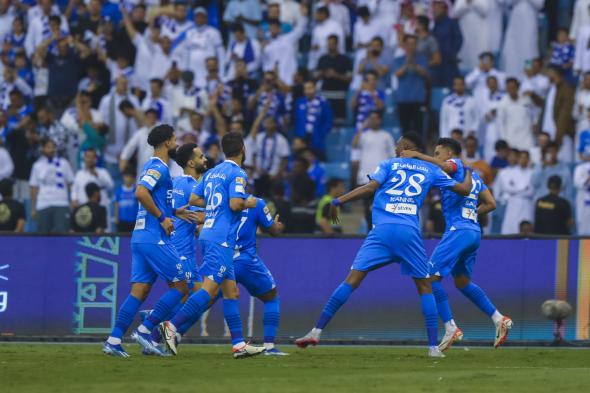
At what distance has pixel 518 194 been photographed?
22.5 meters

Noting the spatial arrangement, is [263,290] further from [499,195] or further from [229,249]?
[499,195]

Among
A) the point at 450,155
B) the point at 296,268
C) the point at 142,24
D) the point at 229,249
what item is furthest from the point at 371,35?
the point at 229,249

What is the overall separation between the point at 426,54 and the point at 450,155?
9283mm

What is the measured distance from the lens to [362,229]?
75.5 ft

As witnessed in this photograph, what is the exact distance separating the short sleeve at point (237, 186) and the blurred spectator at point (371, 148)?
9454 millimetres

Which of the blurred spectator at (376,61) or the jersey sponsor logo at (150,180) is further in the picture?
the blurred spectator at (376,61)

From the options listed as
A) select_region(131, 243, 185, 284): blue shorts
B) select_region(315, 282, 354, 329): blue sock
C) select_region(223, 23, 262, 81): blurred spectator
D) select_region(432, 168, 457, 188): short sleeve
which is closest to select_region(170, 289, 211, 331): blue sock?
select_region(131, 243, 185, 284): blue shorts

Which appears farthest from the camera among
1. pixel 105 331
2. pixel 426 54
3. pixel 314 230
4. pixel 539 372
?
pixel 426 54

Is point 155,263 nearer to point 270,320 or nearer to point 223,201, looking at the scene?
point 223,201

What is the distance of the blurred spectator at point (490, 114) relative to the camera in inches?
943

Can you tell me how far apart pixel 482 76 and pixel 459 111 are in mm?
1048

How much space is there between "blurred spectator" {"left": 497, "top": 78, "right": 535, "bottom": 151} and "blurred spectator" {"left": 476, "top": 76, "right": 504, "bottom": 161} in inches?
3.1

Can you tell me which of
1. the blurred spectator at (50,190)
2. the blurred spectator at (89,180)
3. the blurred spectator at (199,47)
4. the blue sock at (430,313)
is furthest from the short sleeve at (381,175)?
the blurred spectator at (199,47)

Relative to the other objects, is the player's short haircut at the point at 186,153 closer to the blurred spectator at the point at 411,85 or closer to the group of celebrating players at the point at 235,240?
the group of celebrating players at the point at 235,240
